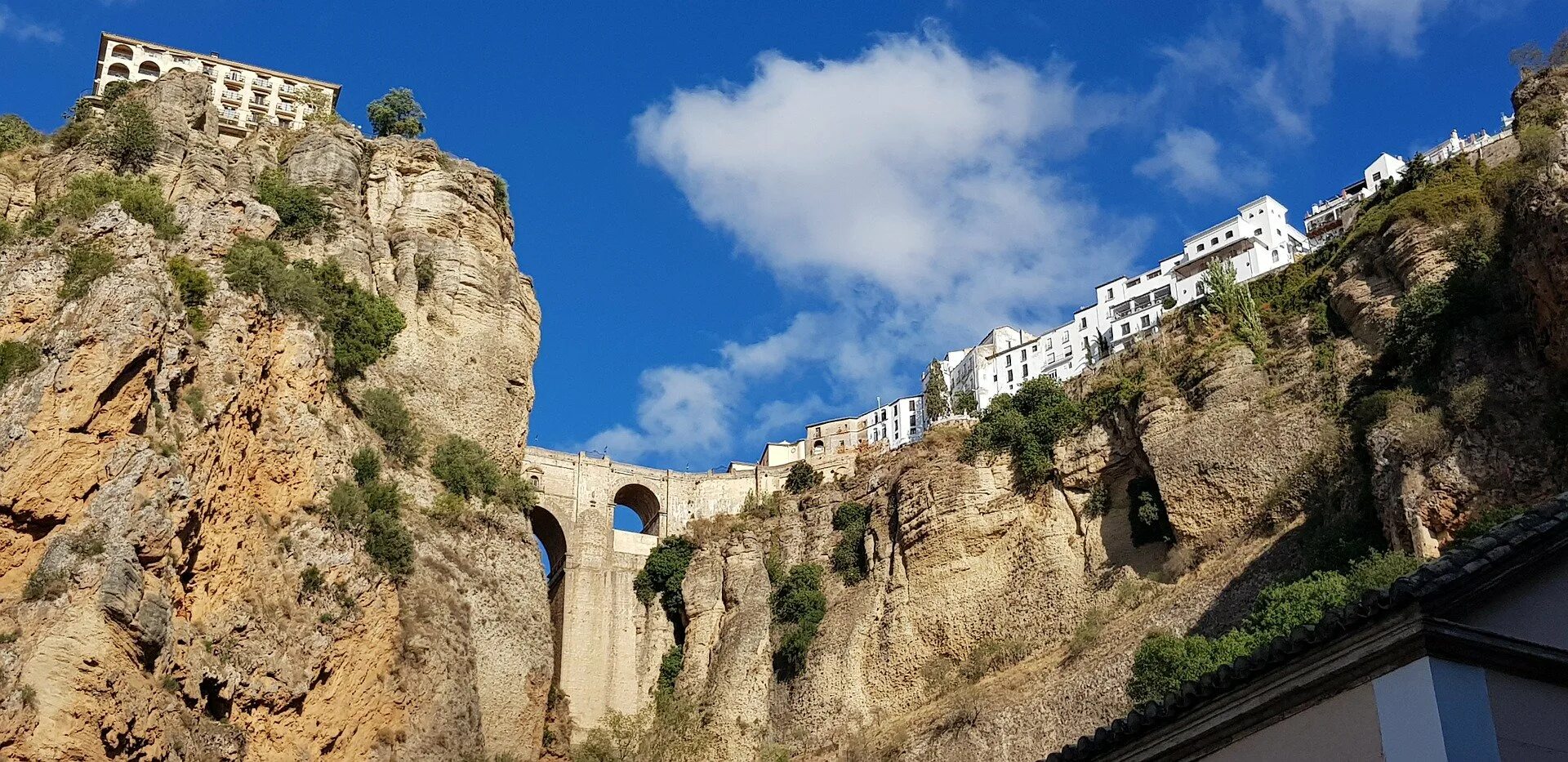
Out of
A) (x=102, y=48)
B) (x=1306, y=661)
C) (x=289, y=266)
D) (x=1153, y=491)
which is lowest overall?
(x=1306, y=661)

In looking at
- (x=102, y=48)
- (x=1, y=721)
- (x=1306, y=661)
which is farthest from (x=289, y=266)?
(x=102, y=48)

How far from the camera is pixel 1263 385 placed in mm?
40906

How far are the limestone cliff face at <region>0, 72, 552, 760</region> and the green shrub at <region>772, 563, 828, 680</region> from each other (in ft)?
32.0

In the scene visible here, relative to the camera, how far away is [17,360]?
91.6 feet

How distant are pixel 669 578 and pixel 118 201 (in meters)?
26.1

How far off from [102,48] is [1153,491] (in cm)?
5837

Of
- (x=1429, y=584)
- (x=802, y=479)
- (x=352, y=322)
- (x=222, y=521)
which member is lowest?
(x=1429, y=584)

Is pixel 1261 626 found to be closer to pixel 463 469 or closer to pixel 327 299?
pixel 463 469

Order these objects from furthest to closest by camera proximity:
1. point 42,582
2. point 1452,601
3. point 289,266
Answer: point 289,266, point 42,582, point 1452,601

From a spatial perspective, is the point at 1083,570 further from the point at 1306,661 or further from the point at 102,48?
the point at 102,48

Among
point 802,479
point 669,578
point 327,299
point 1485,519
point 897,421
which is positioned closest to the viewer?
point 1485,519

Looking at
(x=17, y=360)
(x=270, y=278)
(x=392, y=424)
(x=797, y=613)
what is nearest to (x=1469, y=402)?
(x=797, y=613)

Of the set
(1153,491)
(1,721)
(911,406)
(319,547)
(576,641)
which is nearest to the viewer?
(1,721)

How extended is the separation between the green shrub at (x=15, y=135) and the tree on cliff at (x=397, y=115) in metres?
16.0
